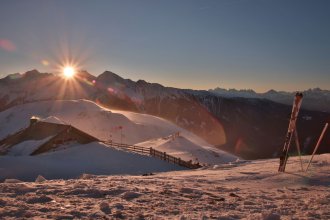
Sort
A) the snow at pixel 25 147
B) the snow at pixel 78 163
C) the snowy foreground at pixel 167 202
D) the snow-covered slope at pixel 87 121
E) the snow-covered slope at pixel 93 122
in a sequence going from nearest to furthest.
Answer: the snowy foreground at pixel 167 202, the snow at pixel 78 163, the snow at pixel 25 147, the snow-covered slope at pixel 93 122, the snow-covered slope at pixel 87 121

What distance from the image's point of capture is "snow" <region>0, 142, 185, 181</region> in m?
31.3

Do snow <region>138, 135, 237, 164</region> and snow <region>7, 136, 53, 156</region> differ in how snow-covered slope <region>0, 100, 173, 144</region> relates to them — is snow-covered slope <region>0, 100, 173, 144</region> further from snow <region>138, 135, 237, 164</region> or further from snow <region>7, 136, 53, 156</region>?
snow <region>7, 136, 53, 156</region>

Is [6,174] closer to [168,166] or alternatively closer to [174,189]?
[168,166]

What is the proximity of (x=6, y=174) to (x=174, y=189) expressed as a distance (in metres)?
22.7

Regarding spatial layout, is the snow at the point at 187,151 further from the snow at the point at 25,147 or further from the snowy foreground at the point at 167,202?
the snowy foreground at the point at 167,202

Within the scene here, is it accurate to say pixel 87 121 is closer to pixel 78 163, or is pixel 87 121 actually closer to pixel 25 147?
pixel 25 147

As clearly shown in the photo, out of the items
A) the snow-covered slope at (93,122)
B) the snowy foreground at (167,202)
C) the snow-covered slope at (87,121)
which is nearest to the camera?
the snowy foreground at (167,202)

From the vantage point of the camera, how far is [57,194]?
35.2 ft

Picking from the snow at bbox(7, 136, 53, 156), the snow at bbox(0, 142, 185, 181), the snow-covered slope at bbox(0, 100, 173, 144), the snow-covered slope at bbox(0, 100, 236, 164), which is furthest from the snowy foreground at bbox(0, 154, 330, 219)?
the snow-covered slope at bbox(0, 100, 173, 144)

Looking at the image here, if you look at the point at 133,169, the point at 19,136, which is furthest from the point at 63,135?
the point at 133,169

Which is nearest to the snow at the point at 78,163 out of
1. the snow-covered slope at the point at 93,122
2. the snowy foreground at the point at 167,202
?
Result: the snowy foreground at the point at 167,202

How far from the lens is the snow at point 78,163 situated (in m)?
31.3

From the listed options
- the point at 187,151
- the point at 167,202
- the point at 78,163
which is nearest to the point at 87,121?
the point at 187,151

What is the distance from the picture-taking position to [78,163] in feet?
121
